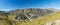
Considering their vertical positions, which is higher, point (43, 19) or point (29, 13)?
point (29, 13)

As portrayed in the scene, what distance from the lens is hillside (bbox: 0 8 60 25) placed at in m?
3.17

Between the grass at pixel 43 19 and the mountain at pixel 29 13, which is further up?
the mountain at pixel 29 13

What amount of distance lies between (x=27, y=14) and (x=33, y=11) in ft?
0.53

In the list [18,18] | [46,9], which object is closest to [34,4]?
[46,9]

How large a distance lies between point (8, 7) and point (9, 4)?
0.09 meters

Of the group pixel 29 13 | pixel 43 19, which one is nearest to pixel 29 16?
pixel 29 13

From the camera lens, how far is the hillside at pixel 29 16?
3.17m

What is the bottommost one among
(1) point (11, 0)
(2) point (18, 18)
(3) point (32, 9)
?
(2) point (18, 18)

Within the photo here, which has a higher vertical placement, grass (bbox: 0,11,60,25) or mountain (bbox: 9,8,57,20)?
mountain (bbox: 9,8,57,20)

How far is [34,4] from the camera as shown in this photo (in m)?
3.18

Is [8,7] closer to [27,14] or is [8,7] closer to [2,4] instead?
[2,4]

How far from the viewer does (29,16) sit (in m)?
3.24

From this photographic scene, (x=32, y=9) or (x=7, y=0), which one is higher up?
(x=7, y=0)

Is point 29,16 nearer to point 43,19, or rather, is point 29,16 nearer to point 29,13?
point 29,13
